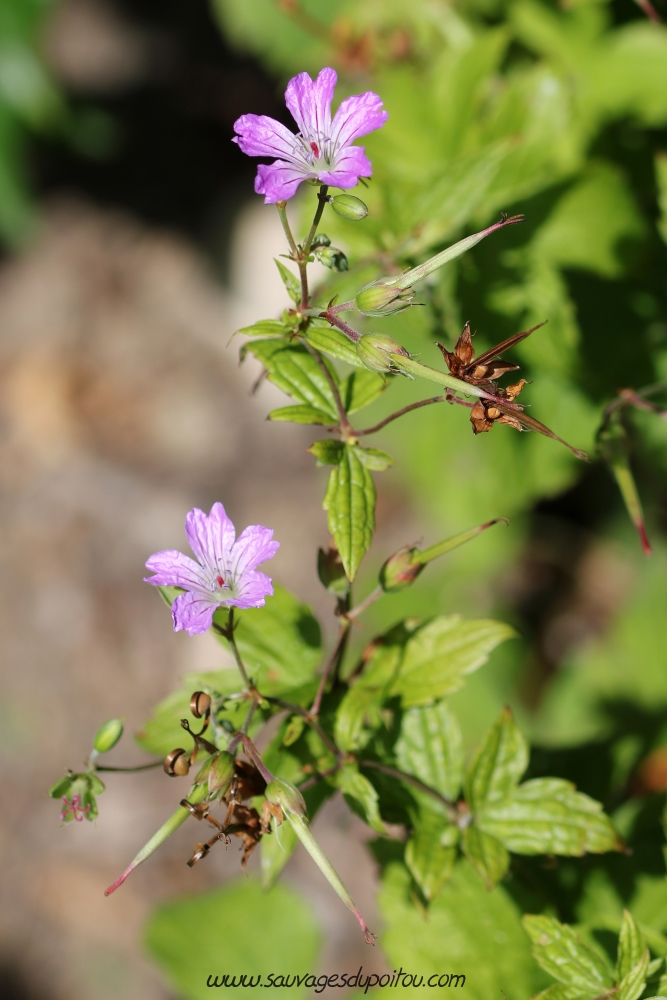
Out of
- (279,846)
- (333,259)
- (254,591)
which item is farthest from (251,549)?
(279,846)

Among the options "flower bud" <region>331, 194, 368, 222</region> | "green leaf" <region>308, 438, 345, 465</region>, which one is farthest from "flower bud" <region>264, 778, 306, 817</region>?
"flower bud" <region>331, 194, 368, 222</region>

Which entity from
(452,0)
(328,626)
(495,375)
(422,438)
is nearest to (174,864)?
(328,626)

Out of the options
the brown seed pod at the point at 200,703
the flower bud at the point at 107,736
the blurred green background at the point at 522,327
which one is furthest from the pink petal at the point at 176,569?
the blurred green background at the point at 522,327

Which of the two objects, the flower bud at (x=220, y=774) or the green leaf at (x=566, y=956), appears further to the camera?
the green leaf at (x=566, y=956)

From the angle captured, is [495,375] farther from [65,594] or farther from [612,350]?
[65,594]

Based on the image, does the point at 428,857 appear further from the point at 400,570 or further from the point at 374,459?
the point at 374,459

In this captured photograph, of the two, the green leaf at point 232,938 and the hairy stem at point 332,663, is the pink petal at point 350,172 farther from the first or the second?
the green leaf at point 232,938
